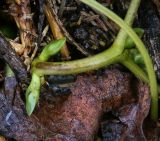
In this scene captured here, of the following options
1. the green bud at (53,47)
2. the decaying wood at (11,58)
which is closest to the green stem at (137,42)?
the green bud at (53,47)

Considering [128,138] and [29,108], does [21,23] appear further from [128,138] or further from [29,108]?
[128,138]

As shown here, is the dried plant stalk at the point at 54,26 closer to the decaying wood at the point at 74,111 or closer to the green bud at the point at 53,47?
the green bud at the point at 53,47

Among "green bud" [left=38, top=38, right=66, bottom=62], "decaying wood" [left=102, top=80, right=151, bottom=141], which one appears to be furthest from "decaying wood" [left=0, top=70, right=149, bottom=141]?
"green bud" [left=38, top=38, right=66, bottom=62]

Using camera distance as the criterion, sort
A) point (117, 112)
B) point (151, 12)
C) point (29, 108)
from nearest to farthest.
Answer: point (29, 108), point (117, 112), point (151, 12)

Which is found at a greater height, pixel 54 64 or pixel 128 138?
pixel 54 64

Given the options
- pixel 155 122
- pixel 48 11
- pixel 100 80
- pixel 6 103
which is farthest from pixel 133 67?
pixel 6 103

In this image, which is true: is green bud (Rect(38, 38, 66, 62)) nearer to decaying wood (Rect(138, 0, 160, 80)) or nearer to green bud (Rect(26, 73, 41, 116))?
green bud (Rect(26, 73, 41, 116))

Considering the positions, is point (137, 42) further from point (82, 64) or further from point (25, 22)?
point (25, 22)
